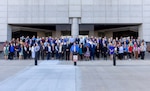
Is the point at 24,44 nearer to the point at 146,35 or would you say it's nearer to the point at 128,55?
the point at 128,55

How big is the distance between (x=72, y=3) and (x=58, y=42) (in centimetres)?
1133

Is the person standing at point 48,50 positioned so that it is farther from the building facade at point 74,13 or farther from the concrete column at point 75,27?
the building facade at point 74,13

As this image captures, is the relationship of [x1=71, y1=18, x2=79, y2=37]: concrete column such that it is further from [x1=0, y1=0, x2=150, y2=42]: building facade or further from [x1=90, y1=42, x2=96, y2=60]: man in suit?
[x1=90, y1=42, x2=96, y2=60]: man in suit

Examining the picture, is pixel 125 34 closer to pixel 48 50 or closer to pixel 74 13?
pixel 74 13

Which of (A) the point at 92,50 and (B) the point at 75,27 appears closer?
(A) the point at 92,50

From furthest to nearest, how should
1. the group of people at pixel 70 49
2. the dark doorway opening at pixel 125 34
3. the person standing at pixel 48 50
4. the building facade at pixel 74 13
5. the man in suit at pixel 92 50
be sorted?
1. the dark doorway opening at pixel 125 34
2. the building facade at pixel 74 13
3. the person standing at pixel 48 50
4. the group of people at pixel 70 49
5. the man in suit at pixel 92 50

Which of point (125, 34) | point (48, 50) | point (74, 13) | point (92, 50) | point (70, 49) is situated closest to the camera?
point (70, 49)

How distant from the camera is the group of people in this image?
2677 cm

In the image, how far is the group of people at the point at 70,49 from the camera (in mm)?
26766

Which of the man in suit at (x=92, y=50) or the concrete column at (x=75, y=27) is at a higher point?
the concrete column at (x=75, y=27)

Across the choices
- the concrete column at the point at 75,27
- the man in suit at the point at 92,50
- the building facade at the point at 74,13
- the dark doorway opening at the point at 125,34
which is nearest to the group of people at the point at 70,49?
the man in suit at the point at 92,50

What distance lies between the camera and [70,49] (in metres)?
26.4

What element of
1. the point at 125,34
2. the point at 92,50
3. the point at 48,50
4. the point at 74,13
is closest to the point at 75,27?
the point at 74,13

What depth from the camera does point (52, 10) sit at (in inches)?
1497
